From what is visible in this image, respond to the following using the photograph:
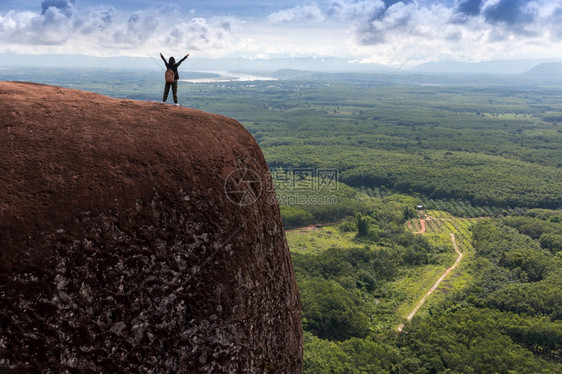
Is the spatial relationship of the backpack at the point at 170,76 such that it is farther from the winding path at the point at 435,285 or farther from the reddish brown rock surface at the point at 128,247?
the winding path at the point at 435,285

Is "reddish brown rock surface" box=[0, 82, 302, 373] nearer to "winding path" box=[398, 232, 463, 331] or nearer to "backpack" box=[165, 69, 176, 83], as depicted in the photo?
"backpack" box=[165, 69, 176, 83]

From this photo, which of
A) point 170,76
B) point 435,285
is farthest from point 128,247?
point 435,285

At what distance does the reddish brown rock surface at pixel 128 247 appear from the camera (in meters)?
8.05

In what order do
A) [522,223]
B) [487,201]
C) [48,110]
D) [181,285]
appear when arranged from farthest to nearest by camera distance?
[487,201] → [522,223] → [48,110] → [181,285]

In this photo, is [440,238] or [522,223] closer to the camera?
[440,238]

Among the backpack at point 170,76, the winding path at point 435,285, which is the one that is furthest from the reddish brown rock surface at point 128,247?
the winding path at point 435,285

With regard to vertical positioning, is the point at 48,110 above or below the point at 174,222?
above

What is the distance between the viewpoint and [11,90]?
1087 centimetres

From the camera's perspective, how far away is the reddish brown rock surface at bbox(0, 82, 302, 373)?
26.4 ft

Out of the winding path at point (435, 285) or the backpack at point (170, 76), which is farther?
the winding path at point (435, 285)

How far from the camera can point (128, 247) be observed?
8875 millimetres

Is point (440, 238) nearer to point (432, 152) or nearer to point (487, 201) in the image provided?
point (487, 201)

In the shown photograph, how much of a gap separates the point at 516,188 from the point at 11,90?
127364mm

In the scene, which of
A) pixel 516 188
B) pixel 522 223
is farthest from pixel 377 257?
pixel 516 188
